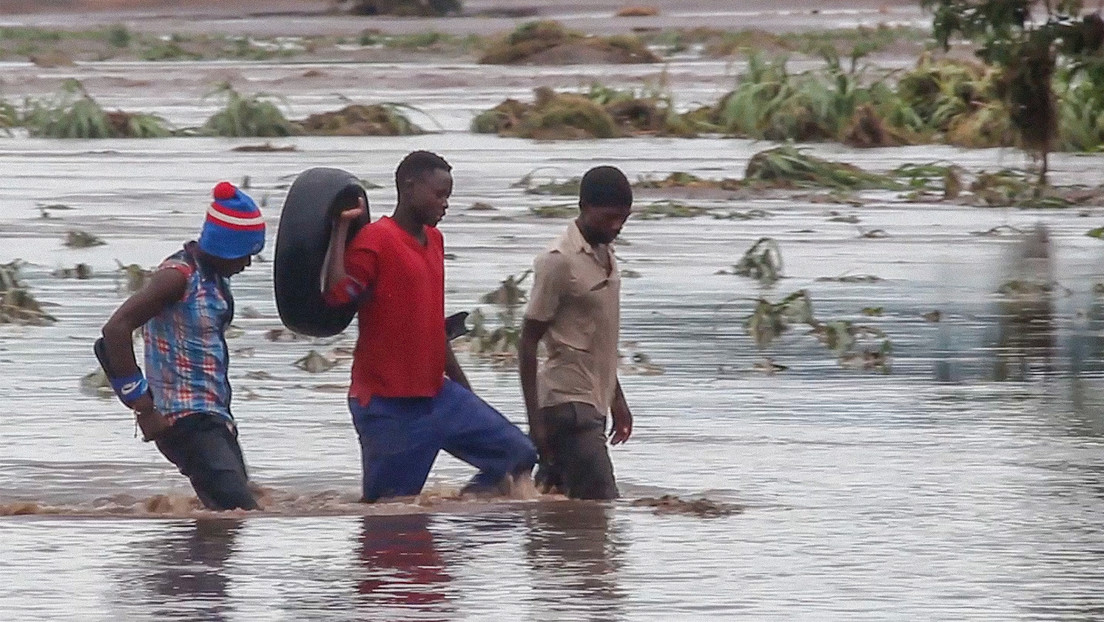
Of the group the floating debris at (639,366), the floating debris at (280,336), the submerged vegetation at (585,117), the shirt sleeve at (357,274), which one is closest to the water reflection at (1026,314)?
the floating debris at (639,366)

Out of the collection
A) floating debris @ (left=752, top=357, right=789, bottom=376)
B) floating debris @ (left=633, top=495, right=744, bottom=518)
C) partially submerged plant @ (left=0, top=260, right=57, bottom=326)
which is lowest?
floating debris @ (left=752, top=357, right=789, bottom=376)

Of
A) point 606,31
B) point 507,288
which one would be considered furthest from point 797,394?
point 606,31

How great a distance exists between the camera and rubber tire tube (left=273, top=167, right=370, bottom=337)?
9.06 metres

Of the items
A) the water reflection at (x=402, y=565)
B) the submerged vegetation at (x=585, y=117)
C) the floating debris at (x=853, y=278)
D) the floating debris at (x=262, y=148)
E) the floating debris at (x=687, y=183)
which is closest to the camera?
the water reflection at (x=402, y=565)

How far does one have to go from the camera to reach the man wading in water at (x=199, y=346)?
9031 millimetres

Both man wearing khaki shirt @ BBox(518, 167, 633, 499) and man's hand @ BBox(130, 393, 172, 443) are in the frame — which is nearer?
man's hand @ BBox(130, 393, 172, 443)

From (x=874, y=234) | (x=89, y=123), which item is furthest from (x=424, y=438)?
(x=89, y=123)

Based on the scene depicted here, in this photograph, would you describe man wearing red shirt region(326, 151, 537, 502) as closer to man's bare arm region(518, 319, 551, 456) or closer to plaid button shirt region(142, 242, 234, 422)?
man's bare arm region(518, 319, 551, 456)

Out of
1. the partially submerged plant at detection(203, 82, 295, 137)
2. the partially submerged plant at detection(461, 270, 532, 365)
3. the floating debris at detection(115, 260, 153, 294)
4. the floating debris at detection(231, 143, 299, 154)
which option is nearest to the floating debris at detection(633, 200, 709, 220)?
the floating debris at detection(115, 260, 153, 294)

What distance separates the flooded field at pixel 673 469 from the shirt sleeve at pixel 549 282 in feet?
2.37

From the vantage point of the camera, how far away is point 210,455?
360 inches

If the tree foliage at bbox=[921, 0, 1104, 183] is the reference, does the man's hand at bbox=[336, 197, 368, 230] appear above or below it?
above

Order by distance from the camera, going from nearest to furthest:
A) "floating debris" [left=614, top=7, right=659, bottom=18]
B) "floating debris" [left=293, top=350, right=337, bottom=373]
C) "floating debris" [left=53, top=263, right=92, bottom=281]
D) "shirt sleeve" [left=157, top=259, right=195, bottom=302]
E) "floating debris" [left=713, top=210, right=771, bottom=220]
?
"shirt sleeve" [left=157, top=259, right=195, bottom=302] < "floating debris" [left=293, top=350, right=337, bottom=373] < "floating debris" [left=53, top=263, right=92, bottom=281] < "floating debris" [left=713, top=210, right=771, bottom=220] < "floating debris" [left=614, top=7, right=659, bottom=18]

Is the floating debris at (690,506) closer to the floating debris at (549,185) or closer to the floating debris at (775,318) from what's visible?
the floating debris at (775,318)
